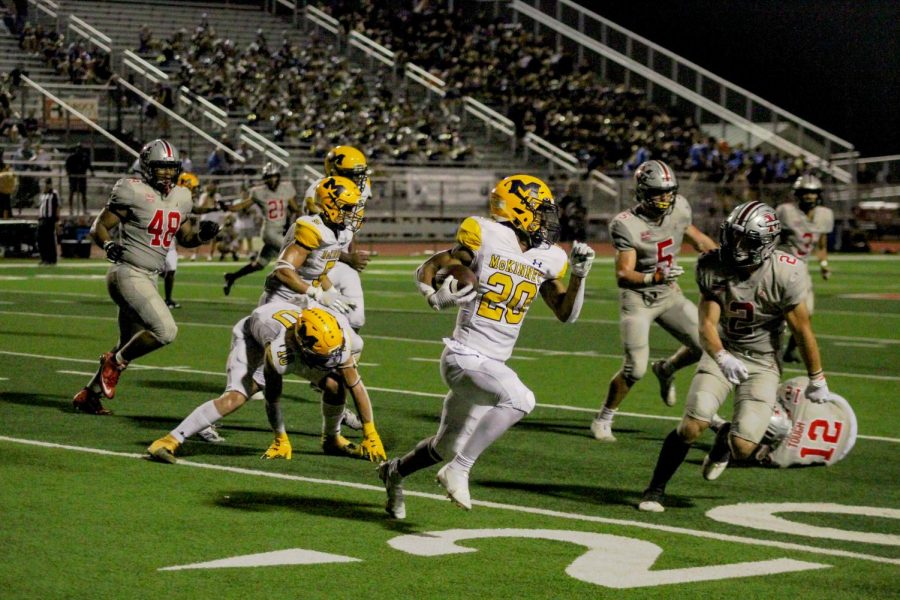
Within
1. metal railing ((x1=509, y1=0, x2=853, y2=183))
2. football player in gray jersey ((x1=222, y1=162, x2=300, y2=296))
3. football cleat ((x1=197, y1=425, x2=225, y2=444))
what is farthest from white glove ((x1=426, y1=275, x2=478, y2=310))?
metal railing ((x1=509, y1=0, x2=853, y2=183))

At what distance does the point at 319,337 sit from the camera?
8.11 meters

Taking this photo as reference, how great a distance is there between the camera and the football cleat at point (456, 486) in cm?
659

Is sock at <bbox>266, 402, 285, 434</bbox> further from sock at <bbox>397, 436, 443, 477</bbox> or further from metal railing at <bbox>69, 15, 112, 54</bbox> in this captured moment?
metal railing at <bbox>69, 15, 112, 54</bbox>

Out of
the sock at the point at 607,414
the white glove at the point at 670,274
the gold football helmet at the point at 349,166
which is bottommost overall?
the sock at the point at 607,414

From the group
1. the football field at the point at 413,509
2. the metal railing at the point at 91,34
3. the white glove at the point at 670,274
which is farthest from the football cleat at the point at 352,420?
the metal railing at the point at 91,34

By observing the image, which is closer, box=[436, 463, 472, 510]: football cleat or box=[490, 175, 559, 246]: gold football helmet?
box=[436, 463, 472, 510]: football cleat

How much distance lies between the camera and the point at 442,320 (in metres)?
18.7

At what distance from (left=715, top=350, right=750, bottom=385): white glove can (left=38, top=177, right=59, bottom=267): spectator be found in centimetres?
2272

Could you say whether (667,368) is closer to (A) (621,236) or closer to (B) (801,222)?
(A) (621,236)

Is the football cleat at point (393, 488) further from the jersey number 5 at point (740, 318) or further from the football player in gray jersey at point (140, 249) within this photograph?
the football player in gray jersey at point (140, 249)

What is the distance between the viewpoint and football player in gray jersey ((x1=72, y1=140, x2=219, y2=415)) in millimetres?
10500

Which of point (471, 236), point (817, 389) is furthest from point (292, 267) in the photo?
point (817, 389)

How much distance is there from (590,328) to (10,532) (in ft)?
39.1

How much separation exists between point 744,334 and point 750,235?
593 mm
